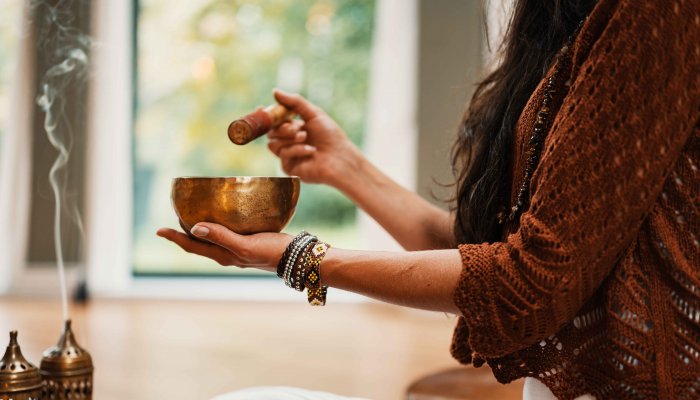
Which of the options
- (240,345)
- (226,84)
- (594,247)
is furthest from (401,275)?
(226,84)

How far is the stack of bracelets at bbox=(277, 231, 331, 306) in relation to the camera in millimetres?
1053

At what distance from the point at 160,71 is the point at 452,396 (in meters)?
3.43

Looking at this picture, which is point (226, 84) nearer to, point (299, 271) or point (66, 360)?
point (66, 360)

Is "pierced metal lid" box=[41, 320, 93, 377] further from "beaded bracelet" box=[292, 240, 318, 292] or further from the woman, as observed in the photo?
"beaded bracelet" box=[292, 240, 318, 292]

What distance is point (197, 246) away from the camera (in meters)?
1.12

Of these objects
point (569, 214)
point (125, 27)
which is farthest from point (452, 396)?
point (125, 27)

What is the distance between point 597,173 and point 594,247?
8 centimetres

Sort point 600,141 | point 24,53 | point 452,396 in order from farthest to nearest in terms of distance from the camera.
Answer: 1. point 24,53
2. point 452,396
3. point 600,141

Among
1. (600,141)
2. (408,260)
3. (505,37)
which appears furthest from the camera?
(505,37)

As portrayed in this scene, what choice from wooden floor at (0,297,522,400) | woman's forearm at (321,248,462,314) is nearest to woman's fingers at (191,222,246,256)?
woman's forearm at (321,248,462,314)

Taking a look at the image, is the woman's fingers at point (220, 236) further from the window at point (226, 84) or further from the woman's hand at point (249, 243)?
the window at point (226, 84)

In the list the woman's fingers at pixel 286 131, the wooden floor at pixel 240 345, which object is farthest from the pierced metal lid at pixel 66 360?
the wooden floor at pixel 240 345

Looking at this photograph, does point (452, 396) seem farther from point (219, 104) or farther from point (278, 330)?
point (219, 104)

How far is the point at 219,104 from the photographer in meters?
5.07
